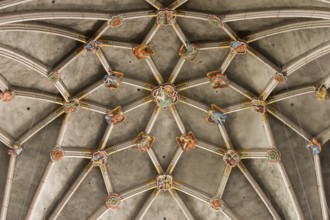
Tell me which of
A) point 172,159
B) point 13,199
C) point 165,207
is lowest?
point 13,199

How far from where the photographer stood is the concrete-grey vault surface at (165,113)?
22828 millimetres

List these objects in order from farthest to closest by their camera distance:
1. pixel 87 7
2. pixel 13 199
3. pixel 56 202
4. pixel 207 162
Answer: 1. pixel 207 162
2. pixel 56 202
3. pixel 13 199
4. pixel 87 7

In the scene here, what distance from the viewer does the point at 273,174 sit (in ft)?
82.9

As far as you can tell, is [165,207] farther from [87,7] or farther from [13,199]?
[87,7]

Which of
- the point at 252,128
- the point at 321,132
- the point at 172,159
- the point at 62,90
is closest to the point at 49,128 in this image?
the point at 62,90

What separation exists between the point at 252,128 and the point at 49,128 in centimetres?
903

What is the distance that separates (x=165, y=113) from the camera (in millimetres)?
26547

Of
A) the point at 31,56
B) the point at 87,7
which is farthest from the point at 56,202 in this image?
the point at 87,7

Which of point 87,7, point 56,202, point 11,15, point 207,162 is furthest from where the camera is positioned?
point 207,162

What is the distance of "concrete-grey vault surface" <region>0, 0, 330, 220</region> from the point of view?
22828mm

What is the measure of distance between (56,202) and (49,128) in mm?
3275

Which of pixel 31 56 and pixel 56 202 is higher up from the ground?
pixel 31 56

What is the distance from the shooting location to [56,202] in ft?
82.2

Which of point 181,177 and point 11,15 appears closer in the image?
point 11,15
